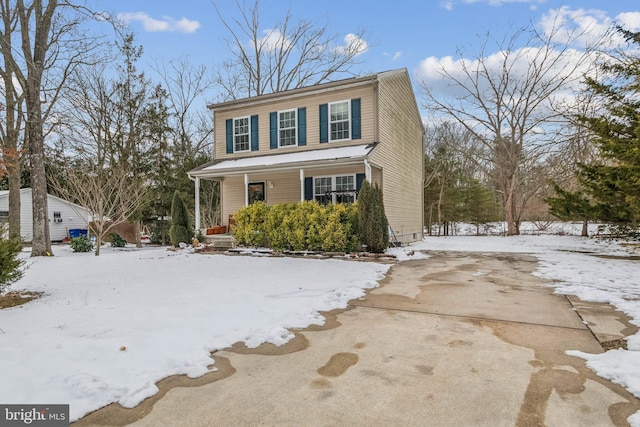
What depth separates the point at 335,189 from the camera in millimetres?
12758

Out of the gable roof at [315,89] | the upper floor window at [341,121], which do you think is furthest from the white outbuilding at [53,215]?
the upper floor window at [341,121]

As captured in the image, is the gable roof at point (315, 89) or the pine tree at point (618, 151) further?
the gable roof at point (315, 89)

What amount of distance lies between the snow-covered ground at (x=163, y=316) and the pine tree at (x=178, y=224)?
13.7 ft

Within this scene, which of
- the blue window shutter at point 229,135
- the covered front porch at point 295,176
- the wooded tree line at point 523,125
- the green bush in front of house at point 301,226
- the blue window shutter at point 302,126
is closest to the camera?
the green bush in front of house at point 301,226

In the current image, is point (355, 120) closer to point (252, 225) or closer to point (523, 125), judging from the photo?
point (252, 225)

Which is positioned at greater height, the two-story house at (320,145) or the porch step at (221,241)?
the two-story house at (320,145)

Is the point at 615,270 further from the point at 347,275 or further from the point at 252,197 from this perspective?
Result: the point at 252,197

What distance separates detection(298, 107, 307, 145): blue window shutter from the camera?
13.1 m

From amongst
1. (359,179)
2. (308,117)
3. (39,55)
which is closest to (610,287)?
(359,179)

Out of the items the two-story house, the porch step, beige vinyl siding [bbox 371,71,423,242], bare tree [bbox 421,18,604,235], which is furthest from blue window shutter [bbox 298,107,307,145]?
bare tree [bbox 421,18,604,235]

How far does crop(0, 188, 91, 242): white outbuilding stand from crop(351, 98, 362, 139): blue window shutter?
58.6 ft

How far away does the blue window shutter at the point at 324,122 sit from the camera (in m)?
12.8

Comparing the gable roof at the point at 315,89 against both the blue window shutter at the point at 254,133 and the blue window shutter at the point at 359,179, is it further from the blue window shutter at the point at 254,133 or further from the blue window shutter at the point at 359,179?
the blue window shutter at the point at 359,179

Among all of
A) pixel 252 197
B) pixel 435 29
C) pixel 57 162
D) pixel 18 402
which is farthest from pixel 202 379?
pixel 57 162
